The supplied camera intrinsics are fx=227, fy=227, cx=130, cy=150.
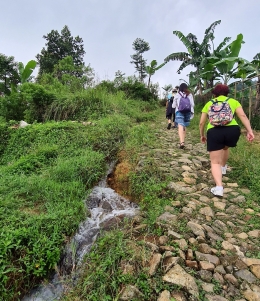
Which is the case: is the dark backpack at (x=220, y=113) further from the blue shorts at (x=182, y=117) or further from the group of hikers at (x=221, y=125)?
the blue shorts at (x=182, y=117)

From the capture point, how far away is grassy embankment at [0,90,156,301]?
98.0 inches

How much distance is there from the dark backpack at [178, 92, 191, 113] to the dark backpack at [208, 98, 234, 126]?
1.87 m

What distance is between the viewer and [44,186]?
12.5ft

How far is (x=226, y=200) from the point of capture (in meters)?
3.49

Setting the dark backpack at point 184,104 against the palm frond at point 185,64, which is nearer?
the dark backpack at point 184,104

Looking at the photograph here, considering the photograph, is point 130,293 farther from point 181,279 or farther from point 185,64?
point 185,64

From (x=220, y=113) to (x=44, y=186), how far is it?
9.93 ft

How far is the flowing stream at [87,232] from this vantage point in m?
2.47

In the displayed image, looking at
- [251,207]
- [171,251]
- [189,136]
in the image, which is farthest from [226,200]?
[189,136]

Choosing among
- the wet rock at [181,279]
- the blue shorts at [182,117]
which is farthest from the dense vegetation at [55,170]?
the blue shorts at [182,117]

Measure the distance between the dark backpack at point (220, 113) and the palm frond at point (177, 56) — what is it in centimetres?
1295

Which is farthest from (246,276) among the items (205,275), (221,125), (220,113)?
(220,113)

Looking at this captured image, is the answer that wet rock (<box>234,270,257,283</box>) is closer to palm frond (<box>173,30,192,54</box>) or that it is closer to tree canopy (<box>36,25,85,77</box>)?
palm frond (<box>173,30,192,54</box>)

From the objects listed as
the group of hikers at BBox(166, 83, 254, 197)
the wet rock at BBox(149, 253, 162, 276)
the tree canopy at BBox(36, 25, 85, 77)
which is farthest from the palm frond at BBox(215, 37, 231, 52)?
the tree canopy at BBox(36, 25, 85, 77)
